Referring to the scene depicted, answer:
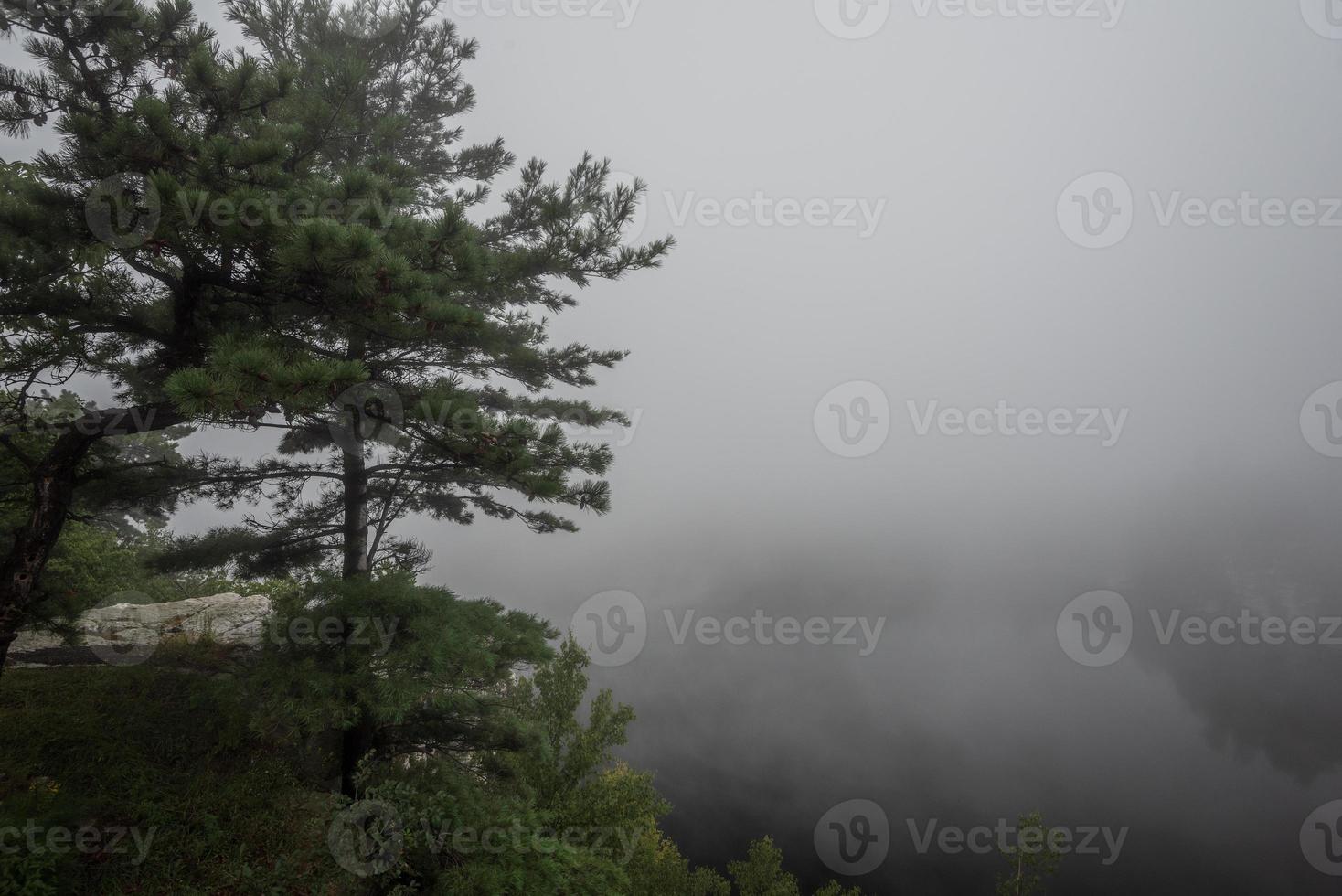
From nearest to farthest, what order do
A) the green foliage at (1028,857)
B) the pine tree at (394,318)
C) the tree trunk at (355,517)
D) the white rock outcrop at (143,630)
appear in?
the pine tree at (394,318)
the tree trunk at (355,517)
the white rock outcrop at (143,630)
the green foliage at (1028,857)

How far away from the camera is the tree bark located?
646cm

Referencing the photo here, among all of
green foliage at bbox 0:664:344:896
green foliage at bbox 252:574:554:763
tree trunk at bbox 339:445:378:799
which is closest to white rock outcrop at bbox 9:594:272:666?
green foliage at bbox 0:664:344:896

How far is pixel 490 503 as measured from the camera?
424 inches

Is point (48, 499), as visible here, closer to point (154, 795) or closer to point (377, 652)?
point (154, 795)

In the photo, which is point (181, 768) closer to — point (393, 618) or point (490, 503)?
point (393, 618)

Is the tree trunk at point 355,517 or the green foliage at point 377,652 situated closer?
the green foliage at point 377,652

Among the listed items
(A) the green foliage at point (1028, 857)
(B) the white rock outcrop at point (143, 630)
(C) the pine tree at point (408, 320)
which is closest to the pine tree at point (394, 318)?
(C) the pine tree at point (408, 320)

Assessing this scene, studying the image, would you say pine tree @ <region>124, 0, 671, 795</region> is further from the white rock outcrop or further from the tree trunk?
the white rock outcrop

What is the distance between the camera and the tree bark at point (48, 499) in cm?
646

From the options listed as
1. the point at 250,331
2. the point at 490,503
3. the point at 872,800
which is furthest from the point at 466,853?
the point at 872,800

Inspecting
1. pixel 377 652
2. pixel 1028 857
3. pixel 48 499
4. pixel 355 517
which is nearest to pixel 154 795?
pixel 377 652

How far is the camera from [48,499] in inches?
271

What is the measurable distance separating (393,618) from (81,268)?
5846 millimetres

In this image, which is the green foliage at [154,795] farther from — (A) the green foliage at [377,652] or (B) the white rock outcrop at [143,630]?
(B) the white rock outcrop at [143,630]
